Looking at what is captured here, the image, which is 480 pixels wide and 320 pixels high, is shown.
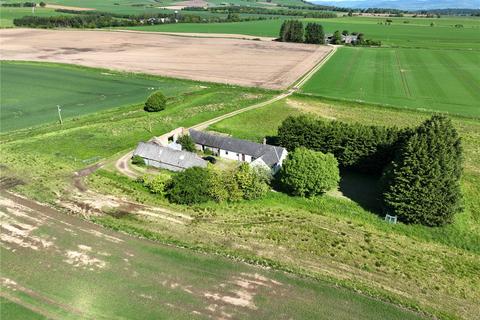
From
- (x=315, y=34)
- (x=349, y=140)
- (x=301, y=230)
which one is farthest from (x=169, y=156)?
(x=315, y=34)

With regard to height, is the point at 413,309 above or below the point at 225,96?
below

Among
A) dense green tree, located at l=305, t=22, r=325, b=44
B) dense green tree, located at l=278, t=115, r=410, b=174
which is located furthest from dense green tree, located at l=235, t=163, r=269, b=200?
dense green tree, located at l=305, t=22, r=325, b=44

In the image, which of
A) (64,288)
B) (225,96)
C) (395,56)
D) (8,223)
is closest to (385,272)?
(64,288)

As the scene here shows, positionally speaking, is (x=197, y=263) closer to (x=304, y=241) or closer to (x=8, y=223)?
(x=304, y=241)

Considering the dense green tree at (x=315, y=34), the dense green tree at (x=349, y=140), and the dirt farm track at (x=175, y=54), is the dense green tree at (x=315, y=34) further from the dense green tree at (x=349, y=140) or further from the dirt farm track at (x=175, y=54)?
the dense green tree at (x=349, y=140)

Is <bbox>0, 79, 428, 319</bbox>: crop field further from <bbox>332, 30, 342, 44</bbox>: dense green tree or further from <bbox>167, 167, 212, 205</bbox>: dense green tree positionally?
<bbox>332, 30, 342, 44</bbox>: dense green tree

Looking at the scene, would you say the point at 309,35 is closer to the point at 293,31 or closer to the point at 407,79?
the point at 293,31
